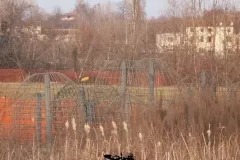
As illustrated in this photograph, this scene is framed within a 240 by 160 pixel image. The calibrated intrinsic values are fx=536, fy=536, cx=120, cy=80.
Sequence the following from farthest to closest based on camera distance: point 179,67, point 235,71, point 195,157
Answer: point 179,67 → point 235,71 → point 195,157

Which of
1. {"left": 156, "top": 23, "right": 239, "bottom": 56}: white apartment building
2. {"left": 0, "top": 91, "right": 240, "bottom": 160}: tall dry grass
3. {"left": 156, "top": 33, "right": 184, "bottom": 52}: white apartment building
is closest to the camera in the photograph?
{"left": 0, "top": 91, "right": 240, "bottom": 160}: tall dry grass

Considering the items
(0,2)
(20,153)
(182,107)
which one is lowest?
(20,153)

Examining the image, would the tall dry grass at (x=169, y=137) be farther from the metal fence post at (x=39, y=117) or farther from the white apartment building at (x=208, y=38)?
the white apartment building at (x=208, y=38)

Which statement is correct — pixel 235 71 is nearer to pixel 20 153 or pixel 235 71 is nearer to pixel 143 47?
pixel 20 153

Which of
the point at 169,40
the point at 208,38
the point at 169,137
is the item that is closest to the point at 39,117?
the point at 169,137

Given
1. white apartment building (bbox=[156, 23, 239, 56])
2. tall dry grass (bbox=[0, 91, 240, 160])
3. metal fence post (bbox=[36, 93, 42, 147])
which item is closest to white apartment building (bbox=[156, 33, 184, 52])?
white apartment building (bbox=[156, 23, 239, 56])

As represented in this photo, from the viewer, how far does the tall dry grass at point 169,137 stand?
666 cm

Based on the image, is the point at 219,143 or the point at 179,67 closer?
the point at 219,143

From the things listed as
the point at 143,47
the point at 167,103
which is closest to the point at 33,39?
the point at 143,47

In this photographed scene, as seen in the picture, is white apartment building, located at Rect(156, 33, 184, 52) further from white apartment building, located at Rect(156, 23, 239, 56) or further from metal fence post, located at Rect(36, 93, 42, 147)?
metal fence post, located at Rect(36, 93, 42, 147)

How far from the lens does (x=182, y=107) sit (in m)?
7.44

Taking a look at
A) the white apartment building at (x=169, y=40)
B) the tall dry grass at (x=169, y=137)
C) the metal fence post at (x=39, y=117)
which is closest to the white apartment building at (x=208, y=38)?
the white apartment building at (x=169, y=40)

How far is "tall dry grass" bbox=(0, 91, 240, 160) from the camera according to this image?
6660 mm

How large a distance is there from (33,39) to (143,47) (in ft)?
41.5
